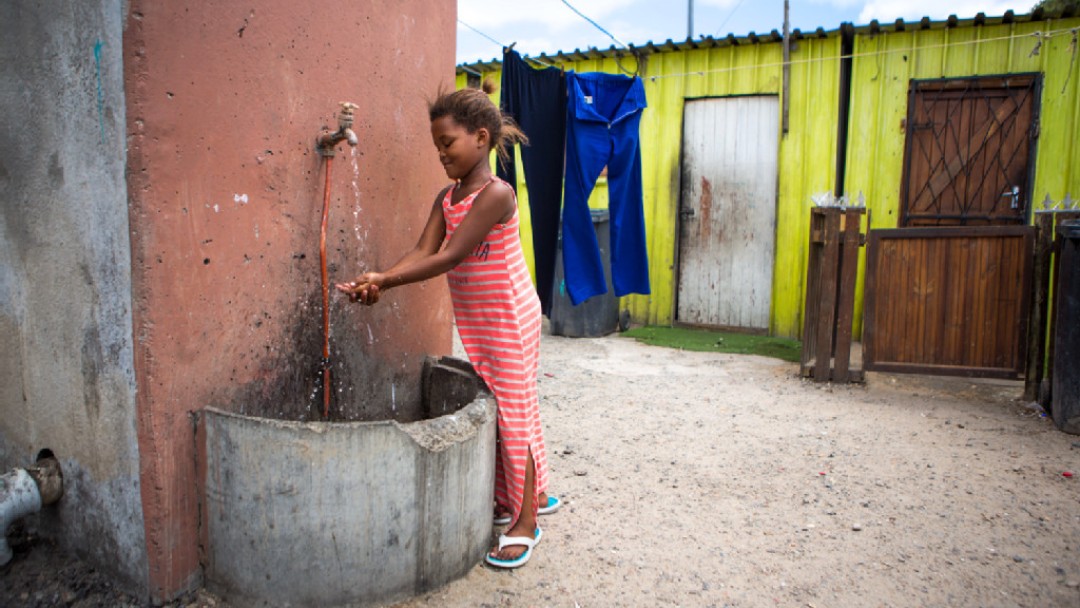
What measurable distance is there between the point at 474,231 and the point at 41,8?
1.49m

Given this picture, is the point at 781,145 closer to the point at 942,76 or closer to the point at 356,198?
the point at 942,76

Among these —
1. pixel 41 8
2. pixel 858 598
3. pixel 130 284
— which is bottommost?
pixel 858 598

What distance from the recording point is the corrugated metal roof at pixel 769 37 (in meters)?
6.41

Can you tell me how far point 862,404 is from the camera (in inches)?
193

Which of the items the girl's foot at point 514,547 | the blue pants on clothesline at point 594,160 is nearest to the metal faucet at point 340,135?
the girl's foot at point 514,547

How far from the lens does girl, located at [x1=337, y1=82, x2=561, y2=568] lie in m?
2.46

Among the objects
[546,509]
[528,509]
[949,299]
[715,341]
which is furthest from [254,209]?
[715,341]

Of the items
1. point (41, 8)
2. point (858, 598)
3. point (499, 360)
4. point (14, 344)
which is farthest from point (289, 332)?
point (858, 598)

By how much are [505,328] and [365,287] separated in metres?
0.56

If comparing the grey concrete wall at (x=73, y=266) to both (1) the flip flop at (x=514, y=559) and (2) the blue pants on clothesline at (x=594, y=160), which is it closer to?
(1) the flip flop at (x=514, y=559)

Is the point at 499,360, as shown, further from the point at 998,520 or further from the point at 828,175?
the point at 828,175

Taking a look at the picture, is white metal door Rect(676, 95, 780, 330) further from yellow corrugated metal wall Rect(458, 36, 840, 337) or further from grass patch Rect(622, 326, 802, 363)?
grass patch Rect(622, 326, 802, 363)

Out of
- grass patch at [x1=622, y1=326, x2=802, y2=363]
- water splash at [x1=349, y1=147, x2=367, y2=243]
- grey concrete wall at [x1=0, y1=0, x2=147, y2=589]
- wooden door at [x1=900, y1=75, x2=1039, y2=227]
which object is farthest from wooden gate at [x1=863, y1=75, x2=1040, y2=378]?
grey concrete wall at [x1=0, y1=0, x2=147, y2=589]

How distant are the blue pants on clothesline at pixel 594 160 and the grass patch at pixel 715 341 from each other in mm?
1876
